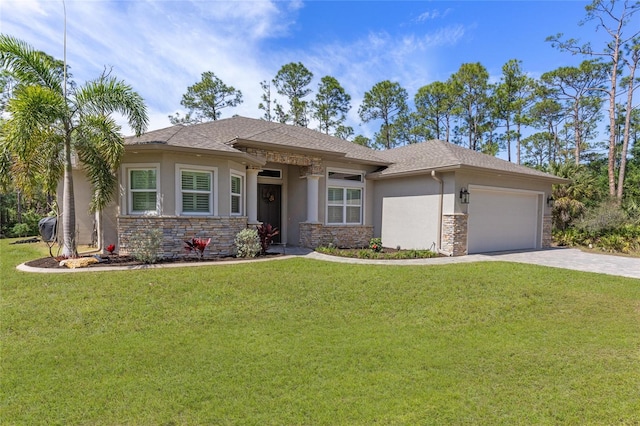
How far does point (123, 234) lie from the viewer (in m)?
9.59

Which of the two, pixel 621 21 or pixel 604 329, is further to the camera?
pixel 621 21

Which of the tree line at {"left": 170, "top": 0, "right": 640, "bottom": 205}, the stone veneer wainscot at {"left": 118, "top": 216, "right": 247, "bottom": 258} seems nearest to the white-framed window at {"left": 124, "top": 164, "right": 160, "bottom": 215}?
the stone veneer wainscot at {"left": 118, "top": 216, "right": 247, "bottom": 258}

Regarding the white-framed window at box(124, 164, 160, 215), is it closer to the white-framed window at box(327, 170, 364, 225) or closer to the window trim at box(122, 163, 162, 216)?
the window trim at box(122, 163, 162, 216)

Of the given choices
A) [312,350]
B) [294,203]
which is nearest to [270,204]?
[294,203]

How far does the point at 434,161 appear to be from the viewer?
12.4 metres

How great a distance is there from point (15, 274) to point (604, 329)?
1154 cm

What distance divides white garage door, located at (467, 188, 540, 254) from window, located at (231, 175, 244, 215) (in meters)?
8.12

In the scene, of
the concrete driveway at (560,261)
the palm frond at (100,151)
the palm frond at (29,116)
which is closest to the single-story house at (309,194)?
the palm frond at (100,151)

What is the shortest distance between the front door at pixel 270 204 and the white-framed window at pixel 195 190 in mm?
3497

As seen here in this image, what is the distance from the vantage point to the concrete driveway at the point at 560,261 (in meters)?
9.34

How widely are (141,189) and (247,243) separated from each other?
3.47 m

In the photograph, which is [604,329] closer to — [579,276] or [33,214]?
[579,276]

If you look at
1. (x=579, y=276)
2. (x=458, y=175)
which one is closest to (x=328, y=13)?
(x=458, y=175)

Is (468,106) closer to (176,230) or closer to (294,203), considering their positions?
(294,203)
